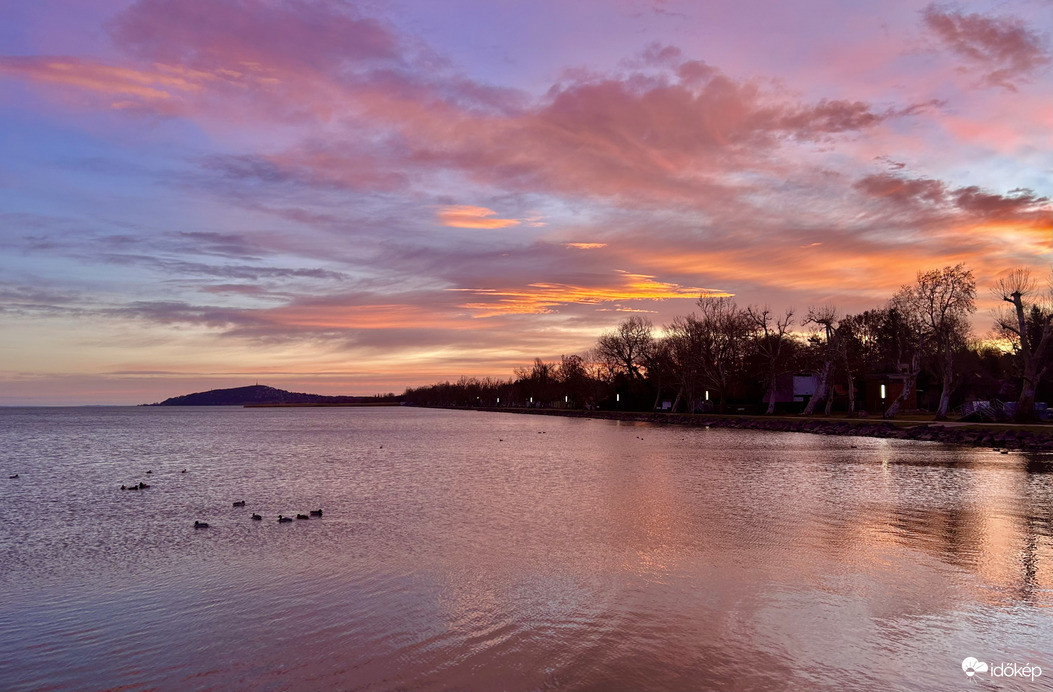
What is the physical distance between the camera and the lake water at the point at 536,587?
9133 millimetres

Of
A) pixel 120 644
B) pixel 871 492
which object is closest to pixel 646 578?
pixel 120 644

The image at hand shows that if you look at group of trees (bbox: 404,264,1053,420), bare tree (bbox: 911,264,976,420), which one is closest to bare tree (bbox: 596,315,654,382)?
group of trees (bbox: 404,264,1053,420)

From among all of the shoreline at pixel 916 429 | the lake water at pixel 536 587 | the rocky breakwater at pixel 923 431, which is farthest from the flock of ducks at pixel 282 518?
the rocky breakwater at pixel 923 431

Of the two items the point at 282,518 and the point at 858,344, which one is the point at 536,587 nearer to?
the point at 282,518

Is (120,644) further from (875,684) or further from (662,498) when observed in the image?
(662,498)

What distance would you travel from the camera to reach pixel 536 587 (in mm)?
13094

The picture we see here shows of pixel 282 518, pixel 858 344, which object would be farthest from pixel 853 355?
pixel 282 518

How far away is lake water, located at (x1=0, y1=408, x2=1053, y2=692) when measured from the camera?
9133 mm

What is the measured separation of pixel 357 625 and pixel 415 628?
96cm

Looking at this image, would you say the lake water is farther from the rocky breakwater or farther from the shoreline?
the shoreline

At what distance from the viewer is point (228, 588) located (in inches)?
529

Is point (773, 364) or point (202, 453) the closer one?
point (202, 453)

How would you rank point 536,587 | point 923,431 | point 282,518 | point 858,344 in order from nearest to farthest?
1. point 536,587
2. point 282,518
3. point 923,431
4. point 858,344

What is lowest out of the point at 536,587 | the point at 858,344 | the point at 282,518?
the point at 282,518
